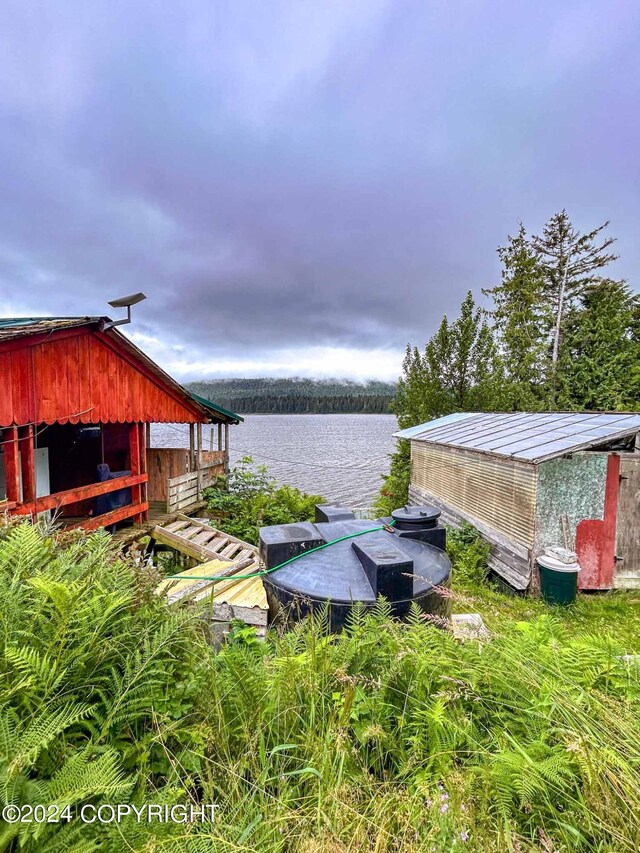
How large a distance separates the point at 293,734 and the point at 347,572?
207cm

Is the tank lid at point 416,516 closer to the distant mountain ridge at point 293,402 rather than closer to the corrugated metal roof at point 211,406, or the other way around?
the corrugated metal roof at point 211,406

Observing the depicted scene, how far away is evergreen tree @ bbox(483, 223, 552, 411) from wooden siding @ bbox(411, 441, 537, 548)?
12.4 m

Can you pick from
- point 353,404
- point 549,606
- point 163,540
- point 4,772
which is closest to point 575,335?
point 549,606

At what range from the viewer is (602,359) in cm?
2159

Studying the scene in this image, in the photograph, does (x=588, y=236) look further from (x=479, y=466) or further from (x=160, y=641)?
(x=160, y=641)

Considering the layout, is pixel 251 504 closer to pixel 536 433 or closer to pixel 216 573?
pixel 216 573

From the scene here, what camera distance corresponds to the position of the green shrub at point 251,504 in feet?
39.0

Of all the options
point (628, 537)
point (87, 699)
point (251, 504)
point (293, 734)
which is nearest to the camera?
point (87, 699)

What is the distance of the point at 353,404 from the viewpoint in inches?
4139

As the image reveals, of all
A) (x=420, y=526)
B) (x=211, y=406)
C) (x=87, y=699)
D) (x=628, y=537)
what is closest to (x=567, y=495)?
(x=628, y=537)

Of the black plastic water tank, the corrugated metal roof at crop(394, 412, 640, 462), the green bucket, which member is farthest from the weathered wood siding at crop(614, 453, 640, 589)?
the black plastic water tank

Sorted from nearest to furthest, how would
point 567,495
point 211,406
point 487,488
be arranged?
point 567,495 → point 487,488 → point 211,406

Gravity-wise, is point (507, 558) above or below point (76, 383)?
below

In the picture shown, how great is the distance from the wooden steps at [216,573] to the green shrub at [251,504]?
4.96 feet
